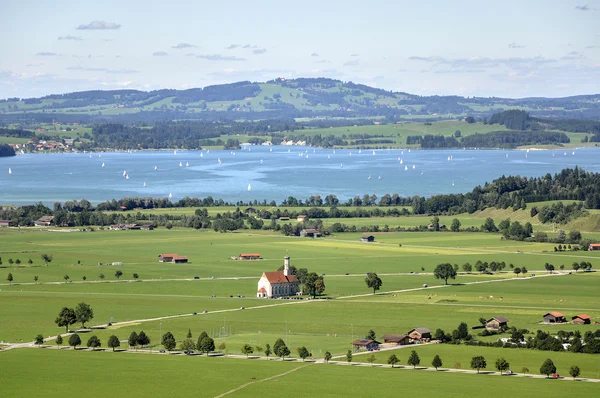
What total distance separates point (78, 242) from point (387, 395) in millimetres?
56182

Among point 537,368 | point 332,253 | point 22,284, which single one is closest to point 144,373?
point 537,368

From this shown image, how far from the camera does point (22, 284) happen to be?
73000mm

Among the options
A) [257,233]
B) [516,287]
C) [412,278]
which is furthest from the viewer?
[257,233]

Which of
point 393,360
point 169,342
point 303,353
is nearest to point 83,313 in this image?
point 169,342

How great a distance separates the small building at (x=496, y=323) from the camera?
5756 centimetres

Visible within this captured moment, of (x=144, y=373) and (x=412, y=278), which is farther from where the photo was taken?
(x=412, y=278)

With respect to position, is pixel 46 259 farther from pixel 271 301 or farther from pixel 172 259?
pixel 271 301

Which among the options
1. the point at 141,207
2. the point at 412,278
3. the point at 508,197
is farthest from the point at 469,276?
the point at 141,207

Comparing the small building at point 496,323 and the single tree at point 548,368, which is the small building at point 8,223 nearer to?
the small building at point 496,323

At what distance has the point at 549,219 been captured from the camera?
10925cm

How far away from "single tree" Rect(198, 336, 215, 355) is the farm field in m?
1.05

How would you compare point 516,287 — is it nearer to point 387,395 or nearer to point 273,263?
point 273,263

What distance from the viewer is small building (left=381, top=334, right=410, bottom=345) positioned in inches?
2150

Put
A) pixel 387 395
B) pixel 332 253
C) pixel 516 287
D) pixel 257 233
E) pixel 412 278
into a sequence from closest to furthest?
pixel 387 395 < pixel 516 287 < pixel 412 278 < pixel 332 253 < pixel 257 233
